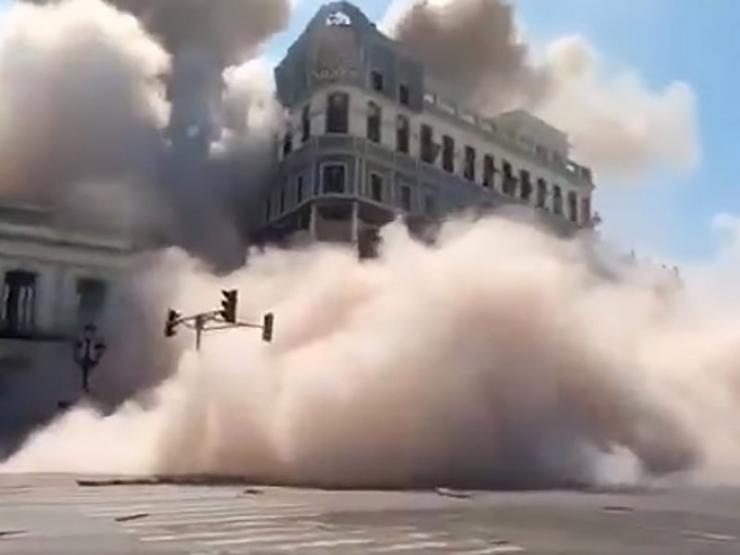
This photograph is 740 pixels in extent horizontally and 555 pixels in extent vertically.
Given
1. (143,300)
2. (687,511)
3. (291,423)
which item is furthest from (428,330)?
(143,300)

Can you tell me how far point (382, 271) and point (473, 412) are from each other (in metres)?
8.43

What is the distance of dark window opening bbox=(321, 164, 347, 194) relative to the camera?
62656 mm

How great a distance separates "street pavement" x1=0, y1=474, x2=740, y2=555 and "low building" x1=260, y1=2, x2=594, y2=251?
38.8 m

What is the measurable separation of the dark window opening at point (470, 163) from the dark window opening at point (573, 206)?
439 inches

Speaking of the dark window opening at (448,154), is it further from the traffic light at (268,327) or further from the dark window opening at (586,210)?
the traffic light at (268,327)

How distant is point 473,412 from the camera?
A: 28.2m

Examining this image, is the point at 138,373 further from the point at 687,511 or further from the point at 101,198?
the point at 687,511

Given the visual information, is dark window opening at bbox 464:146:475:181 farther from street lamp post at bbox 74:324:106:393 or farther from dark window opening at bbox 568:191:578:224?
street lamp post at bbox 74:324:106:393

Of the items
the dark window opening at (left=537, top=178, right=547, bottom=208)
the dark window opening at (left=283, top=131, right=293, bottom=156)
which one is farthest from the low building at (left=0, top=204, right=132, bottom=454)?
the dark window opening at (left=537, top=178, right=547, bottom=208)

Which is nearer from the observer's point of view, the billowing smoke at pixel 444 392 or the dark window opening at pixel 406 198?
the billowing smoke at pixel 444 392

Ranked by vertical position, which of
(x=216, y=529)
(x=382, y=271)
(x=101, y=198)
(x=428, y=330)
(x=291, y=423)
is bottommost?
(x=216, y=529)

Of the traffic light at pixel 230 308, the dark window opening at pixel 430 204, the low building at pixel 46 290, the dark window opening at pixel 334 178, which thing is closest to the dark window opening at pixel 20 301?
the low building at pixel 46 290

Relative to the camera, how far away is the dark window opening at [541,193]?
7600 cm

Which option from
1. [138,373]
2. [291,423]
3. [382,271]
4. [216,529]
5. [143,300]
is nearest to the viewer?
[216,529]
